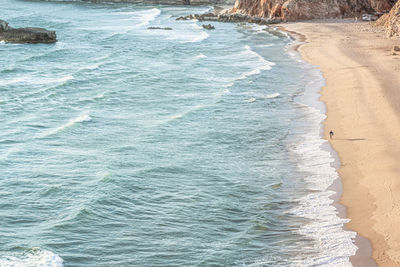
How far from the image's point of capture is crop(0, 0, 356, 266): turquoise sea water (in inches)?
657

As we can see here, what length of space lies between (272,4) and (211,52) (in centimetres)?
2447

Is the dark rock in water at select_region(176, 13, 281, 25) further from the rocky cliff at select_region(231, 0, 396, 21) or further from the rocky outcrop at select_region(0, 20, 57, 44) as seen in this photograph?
the rocky outcrop at select_region(0, 20, 57, 44)

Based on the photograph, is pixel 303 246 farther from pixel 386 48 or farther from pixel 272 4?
pixel 272 4

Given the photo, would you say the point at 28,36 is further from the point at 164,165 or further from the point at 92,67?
the point at 164,165

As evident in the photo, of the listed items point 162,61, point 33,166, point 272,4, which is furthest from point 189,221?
point 272,4

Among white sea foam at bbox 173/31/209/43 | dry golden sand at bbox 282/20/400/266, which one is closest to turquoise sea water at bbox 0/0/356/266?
dry golden sand at bbox 282/20/400/266

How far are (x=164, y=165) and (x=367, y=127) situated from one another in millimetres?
9789

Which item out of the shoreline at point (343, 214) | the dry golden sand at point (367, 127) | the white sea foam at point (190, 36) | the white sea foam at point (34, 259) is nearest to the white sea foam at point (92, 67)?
the white sea foam at point (190, 36)

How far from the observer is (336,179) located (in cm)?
2184

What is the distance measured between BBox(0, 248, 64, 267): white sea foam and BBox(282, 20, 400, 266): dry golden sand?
7.75 metres

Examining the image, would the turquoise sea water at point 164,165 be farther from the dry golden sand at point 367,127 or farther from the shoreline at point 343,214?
the dry golden sand at point 367,127

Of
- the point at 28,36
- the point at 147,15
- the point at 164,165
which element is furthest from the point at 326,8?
the point at 164,165

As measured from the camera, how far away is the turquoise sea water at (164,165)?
657 inches

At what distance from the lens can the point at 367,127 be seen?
89.0ft
